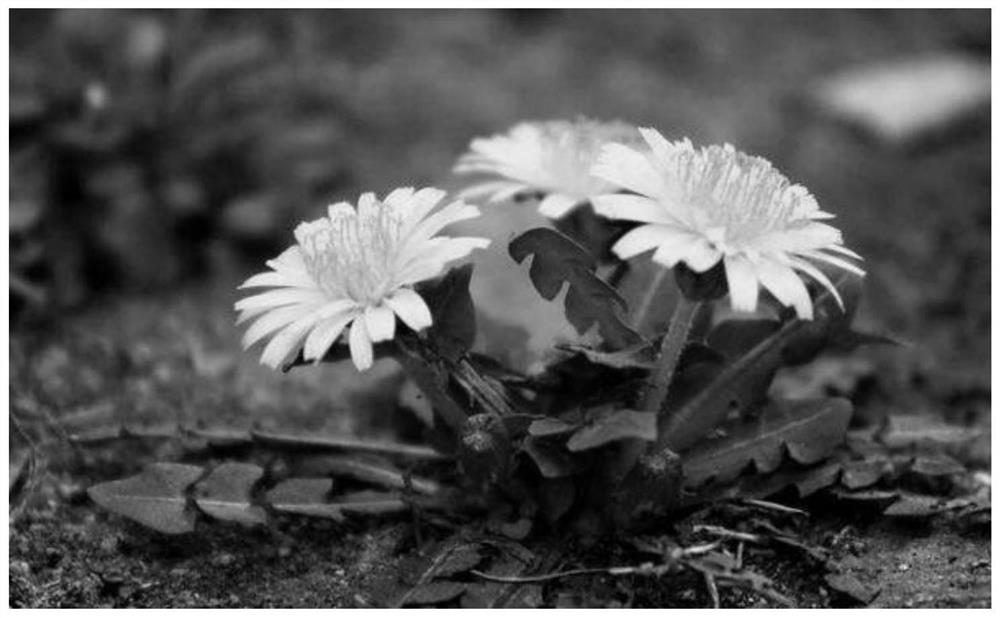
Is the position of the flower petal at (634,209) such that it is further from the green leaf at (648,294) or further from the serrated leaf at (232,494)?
the serrated leaf at (232,494)

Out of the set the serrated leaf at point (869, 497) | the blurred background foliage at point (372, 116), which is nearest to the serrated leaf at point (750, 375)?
the serrated leaf at point (869, 497)

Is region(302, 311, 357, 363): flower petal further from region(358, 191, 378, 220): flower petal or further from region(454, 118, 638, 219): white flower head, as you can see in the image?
region(454, 118, 638, 219): white flower head

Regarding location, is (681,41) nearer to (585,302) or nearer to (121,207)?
(121,207)

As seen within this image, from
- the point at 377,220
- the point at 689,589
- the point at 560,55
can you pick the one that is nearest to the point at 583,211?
the point at 377,220

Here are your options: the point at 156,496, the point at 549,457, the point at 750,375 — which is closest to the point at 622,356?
the point at 549,457

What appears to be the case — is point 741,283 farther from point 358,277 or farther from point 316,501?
A: point 316,501
